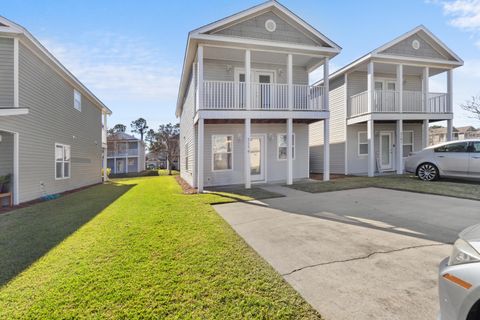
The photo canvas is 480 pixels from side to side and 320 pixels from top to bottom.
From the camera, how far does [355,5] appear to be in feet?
33.1

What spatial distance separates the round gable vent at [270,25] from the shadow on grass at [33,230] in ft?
30.7

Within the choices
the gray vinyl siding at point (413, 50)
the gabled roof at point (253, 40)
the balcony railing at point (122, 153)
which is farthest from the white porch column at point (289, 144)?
the balcony railing at point (122, 153)

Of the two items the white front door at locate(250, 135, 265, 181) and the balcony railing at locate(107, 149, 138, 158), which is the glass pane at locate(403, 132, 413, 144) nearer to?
the white front door at locate(250, 135, 265, 181)

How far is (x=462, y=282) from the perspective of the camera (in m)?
1.68

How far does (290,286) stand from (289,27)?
11.0 metres

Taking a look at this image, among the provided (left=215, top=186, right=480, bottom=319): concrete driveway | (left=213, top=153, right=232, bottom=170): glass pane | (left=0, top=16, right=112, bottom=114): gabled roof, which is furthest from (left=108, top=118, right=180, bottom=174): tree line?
(left=215, top=186, right=480, bottom=319): concrete driveway

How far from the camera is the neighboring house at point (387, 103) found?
12914 mm

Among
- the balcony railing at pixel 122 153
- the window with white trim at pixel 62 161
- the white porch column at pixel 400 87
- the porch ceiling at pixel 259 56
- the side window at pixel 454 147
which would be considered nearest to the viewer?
the side window at pixel 454 147

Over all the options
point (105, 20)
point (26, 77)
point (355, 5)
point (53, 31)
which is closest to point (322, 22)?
point (355, 5)

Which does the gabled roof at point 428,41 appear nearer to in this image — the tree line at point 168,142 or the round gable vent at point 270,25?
the round gable vent at point 270,25

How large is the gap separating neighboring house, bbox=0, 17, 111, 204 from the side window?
15060mm

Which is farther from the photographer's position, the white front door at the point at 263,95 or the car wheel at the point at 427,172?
the white front door at the point at 263,95

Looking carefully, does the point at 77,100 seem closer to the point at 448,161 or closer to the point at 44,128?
the point at 44,128

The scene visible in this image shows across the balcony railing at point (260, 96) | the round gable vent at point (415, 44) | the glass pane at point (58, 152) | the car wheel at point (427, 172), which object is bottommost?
the car wheel at point (427, 172)
